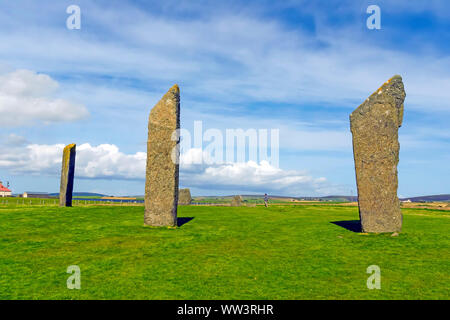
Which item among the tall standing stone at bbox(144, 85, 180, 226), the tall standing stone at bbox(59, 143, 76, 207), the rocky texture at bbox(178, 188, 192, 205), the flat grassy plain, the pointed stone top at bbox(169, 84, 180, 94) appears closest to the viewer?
the flat grassy plain

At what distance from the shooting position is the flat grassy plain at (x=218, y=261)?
29.4 ft

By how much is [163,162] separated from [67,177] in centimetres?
1632

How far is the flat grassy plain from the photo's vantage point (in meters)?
8.97

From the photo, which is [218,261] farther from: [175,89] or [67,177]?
[67,177]

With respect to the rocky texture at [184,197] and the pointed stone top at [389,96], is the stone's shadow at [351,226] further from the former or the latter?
the rocky texture at [184,197]

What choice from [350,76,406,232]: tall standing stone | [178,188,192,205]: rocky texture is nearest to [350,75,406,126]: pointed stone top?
[350,76,406,232]: tall standing stone

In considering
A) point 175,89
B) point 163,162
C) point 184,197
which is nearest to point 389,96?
point 175,89

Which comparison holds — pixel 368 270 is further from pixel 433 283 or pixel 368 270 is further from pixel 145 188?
pixel 145 188

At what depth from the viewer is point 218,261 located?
38.4ft

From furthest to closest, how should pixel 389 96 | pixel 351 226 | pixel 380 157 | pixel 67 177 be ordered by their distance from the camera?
pixel 67 177
pixel 351 226
pixel 389 96
pixel 380 157

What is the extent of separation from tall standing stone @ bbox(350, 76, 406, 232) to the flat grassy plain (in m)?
1.06

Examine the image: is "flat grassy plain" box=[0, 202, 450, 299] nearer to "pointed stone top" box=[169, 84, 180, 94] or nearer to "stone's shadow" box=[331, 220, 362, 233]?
"stone's shadow" box=[331, 220, 362, 233]

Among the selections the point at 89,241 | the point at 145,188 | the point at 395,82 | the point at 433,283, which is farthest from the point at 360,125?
the point at 89,241
